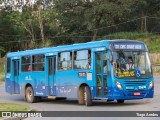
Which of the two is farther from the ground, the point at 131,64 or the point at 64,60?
the point at 64,60

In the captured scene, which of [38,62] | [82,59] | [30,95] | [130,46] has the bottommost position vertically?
[30,95]

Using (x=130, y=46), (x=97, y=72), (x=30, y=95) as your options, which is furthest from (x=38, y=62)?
(x=130, y=46)

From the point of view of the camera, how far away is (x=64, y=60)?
20.8 metres

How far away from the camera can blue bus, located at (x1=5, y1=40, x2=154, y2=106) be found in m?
17.9

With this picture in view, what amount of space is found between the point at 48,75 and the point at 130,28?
54895 millimetres

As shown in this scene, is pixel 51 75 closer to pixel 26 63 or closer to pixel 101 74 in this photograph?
pixel 26 63

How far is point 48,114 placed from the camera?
16266mm

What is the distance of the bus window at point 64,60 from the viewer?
20.3m

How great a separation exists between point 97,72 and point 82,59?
4.15 ft

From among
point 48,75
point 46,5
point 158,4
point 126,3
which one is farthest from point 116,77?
point 46,5

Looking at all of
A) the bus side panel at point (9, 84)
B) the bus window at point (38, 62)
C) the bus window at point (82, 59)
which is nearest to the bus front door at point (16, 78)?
the bus side panel at point (9, 84)

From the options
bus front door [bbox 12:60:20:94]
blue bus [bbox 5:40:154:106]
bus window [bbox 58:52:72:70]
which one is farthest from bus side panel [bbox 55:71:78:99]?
bus front door [bbox 12:60:20:94]

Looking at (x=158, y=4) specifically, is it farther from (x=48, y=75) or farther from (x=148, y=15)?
(x=48, y=75)

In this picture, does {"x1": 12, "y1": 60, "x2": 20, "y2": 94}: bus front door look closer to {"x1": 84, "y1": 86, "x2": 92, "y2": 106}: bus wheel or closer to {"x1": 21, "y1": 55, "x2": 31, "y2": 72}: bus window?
{"x1": 21, "y1": 55, "x2": 31, "y2": 72}: bus window
